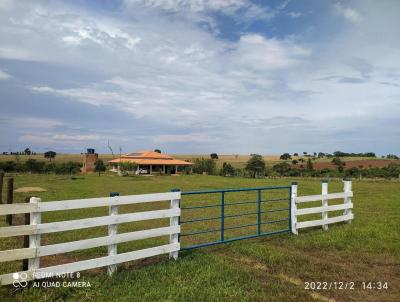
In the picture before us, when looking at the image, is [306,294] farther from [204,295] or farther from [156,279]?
[156,279]

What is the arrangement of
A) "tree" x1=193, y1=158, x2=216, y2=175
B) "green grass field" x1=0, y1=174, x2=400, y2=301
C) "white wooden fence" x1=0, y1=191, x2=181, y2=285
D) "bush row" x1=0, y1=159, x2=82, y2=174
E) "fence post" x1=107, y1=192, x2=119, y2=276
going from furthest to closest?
"tree" x1=193, y1=158, x2=216, y2=175
"bush row" x1=0, y1=159, x2=82, y2=174
"fence post" x1=107, y1=192, x2=119, y2=276
"green grass field" x1=0, y1=174, x2=400, y2=301
"white wooden fence" x1=0, y1=191, x2=181, y2=285

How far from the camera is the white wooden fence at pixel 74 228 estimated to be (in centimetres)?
575

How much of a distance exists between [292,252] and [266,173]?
183 feet

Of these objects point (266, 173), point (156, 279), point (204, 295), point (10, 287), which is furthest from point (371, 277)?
point (266, 173)

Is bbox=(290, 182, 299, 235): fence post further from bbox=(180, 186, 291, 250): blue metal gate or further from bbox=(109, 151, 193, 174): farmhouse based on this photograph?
bbox=(109, 151, 193, 174): farmhouse

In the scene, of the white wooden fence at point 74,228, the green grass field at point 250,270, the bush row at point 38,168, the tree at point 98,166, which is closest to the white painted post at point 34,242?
the white wooden fence at point 74,228

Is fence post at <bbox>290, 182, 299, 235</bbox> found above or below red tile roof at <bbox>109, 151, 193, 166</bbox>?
below

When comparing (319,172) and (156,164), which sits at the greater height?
(156,164)

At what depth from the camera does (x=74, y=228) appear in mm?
6426

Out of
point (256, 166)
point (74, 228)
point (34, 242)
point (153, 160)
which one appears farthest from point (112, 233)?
point (153, 160)

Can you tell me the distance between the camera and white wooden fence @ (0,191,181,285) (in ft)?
18.9

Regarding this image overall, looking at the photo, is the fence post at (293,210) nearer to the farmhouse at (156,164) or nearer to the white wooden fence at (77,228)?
the white wooden fence at (77,228)

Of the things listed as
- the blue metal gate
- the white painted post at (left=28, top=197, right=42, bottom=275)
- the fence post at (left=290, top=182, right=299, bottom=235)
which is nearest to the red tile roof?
the blue metal gate

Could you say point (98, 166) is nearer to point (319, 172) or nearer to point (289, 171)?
point (289, 171)
